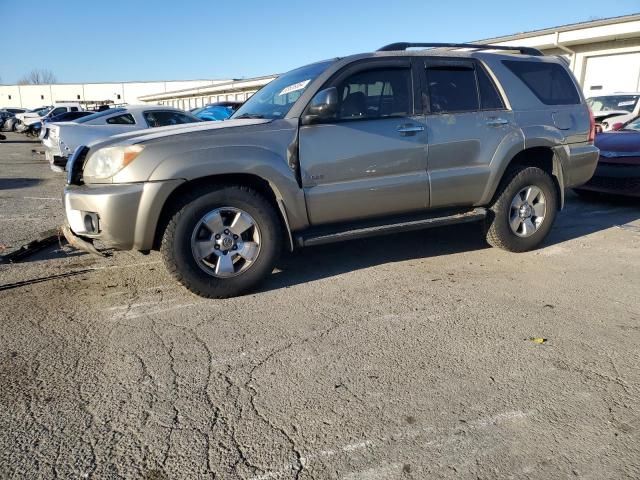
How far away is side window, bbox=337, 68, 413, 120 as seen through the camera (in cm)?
429

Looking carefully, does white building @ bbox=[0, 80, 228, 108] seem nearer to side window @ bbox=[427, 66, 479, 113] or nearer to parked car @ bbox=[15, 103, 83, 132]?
parked car @ bbox=[15, 103, 83, 132]

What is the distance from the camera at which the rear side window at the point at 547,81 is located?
5148mm

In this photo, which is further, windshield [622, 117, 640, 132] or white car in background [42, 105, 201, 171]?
white car in background [42, 105, 201, 171]

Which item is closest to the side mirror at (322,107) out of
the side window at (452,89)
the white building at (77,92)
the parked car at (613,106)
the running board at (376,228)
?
the running board at (376,228)

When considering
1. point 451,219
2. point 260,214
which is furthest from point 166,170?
point 451,219

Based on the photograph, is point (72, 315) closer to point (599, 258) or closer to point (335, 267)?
point (335, 267)

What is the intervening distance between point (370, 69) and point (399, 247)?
1.93 m

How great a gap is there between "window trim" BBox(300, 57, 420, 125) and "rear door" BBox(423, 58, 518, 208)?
13 cm

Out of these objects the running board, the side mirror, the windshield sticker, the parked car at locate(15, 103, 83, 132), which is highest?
the parked car at locate(15, 103, 83, 132)

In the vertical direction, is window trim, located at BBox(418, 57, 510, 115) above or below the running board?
above

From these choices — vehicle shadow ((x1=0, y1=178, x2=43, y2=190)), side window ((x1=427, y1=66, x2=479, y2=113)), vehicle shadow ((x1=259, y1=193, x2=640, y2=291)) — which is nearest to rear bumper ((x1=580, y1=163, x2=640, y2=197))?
vehicle shadow ((x1=259, y1=193, x2=640, y2=291))

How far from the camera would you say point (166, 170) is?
365cm

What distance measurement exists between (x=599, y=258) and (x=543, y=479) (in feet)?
12.1

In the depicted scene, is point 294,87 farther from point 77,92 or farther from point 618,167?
point 77,92
